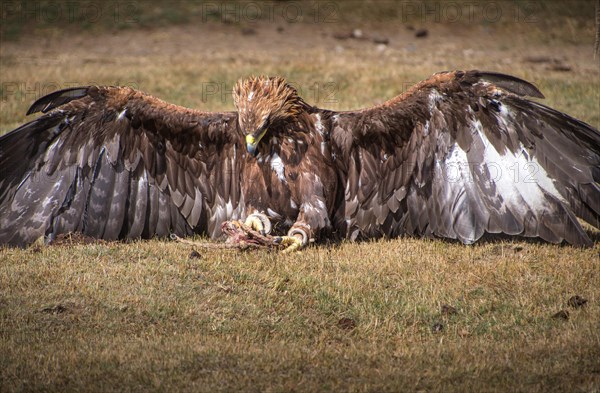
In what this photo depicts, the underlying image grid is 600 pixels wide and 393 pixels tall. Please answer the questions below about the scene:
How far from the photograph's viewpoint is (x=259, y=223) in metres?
8.86

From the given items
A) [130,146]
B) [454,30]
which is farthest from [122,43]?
[130,146]

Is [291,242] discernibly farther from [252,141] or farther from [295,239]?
[252,141]

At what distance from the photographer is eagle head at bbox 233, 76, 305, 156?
28.8ft

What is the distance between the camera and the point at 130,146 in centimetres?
904

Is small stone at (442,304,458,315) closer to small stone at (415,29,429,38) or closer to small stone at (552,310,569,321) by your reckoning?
small stone at (552,310,569,321)

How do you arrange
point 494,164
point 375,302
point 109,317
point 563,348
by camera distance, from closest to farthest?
1. point 563,348
2. point 109,317
3. point 375,302
4. point 494,164

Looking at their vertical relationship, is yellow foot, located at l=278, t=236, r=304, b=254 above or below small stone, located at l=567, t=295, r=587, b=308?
below

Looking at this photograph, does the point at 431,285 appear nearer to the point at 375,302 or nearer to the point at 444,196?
the point at 375,302

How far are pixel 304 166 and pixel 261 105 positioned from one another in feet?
2.65

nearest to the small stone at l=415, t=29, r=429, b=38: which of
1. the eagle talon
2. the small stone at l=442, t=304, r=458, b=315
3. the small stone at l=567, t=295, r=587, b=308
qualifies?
the eagle talon

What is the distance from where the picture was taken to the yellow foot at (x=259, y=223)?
8828 mm

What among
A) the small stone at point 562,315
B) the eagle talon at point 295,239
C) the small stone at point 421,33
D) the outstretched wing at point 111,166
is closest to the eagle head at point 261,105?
the outstretched wing at point 111,166

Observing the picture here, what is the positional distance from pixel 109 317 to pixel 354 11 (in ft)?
62.5

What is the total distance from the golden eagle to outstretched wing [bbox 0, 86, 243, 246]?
15mm
